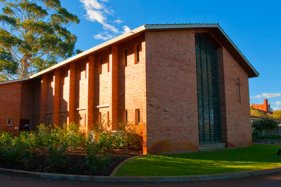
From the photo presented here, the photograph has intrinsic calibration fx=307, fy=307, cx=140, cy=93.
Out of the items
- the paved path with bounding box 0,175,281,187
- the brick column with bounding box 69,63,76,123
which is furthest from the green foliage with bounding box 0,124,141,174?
the brick column with bounding box 69,63,76,123

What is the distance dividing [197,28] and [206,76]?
3.87 metres

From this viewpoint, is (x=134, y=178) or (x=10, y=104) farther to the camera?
(x=10, y=104)

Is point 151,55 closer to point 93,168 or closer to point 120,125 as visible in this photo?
point 120,125

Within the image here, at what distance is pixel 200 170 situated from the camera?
38.4ft

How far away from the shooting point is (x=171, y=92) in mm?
17531

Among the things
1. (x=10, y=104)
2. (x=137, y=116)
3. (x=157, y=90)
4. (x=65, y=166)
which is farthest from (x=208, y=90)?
(x=10, y=104)

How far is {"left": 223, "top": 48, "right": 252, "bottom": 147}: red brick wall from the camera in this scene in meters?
22.5

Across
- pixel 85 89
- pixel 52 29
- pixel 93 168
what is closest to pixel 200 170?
pixel 93 168

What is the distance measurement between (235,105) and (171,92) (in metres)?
8.31

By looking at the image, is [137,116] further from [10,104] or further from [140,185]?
[10,104]

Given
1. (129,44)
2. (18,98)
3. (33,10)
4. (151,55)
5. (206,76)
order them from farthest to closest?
1. (33,10)
2. (18,98)
3. (206,76)
4. (129,44)
5. (151,55)

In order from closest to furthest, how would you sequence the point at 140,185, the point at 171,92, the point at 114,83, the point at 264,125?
the point at 140,185 < the point at 171,92 < the point at 114,83 < the point at 264,125

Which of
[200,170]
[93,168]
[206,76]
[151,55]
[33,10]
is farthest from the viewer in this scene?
[33,10]

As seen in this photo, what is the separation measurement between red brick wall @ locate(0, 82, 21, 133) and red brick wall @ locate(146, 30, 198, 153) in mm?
17145
